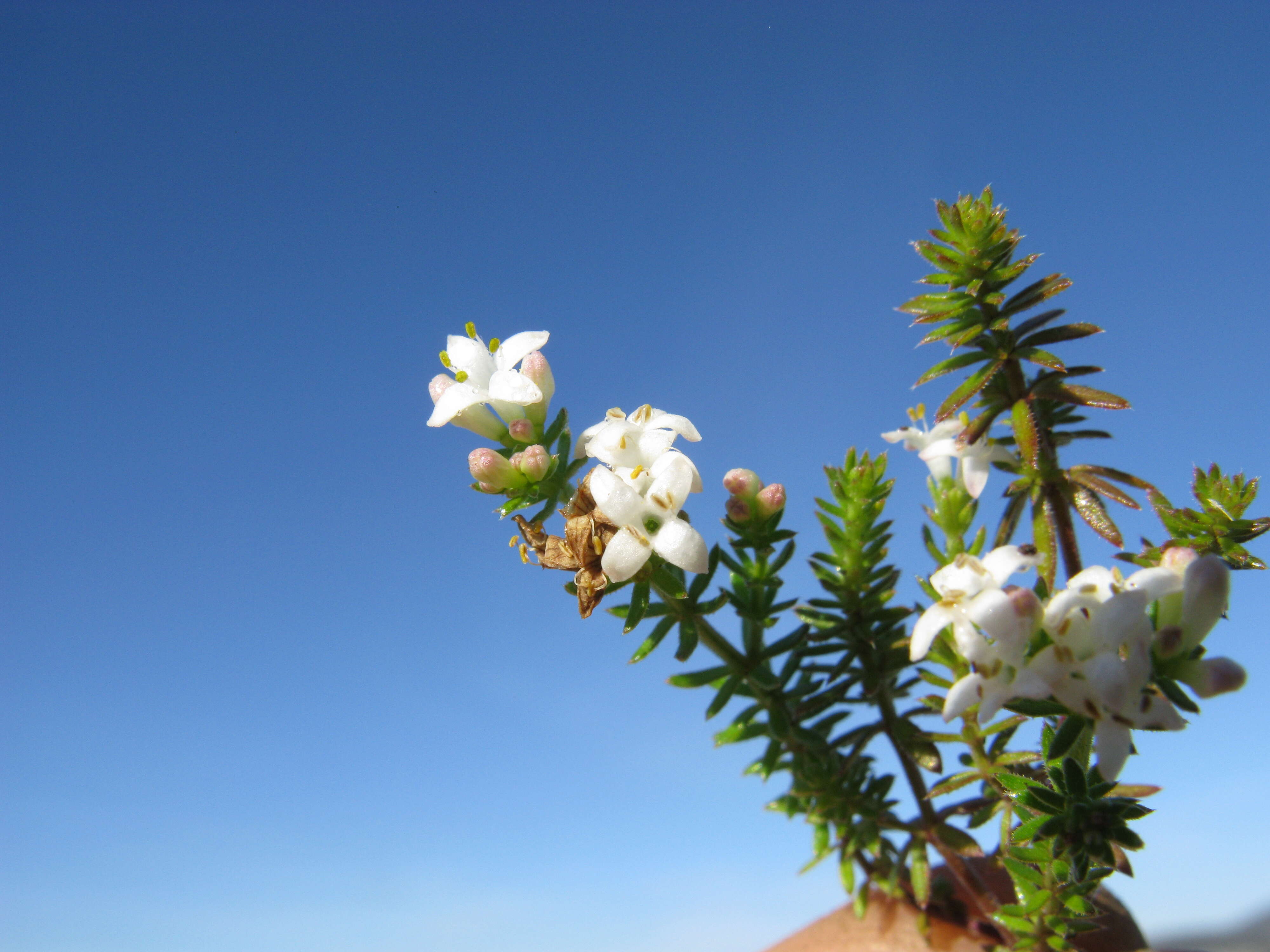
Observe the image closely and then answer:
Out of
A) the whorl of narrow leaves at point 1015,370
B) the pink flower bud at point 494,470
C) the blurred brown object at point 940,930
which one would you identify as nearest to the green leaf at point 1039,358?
the whorl of narrow leaves at point 1015,370

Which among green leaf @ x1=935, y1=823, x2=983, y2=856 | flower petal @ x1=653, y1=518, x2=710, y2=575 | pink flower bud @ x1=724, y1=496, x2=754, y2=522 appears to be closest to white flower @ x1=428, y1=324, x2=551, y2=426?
flower petal @ x1=653, y1=518, x2=710, y2=575

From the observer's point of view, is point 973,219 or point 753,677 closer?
point 973,219

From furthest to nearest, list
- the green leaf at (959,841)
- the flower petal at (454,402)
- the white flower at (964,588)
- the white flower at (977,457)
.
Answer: the green leaf at (959,841) < the white flower at (977,457) < the flower petal at (454,402) < the white flower at (964,588)

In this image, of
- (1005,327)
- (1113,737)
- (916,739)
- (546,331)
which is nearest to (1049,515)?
(1005,327)

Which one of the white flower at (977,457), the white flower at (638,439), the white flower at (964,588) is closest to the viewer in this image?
the white flower at (964,588)

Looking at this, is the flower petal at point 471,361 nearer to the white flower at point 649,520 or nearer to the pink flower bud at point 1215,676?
the white flower at point 649,520

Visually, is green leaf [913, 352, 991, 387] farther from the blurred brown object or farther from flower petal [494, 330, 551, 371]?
the blurred brown object

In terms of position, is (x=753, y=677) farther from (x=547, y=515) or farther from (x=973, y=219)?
(x=973, y=219)
